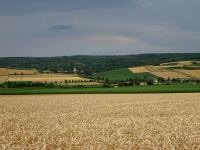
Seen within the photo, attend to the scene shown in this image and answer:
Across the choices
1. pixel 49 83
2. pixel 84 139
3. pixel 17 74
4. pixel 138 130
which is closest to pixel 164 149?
pixel 84 139

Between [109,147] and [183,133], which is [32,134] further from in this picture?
[183,133]

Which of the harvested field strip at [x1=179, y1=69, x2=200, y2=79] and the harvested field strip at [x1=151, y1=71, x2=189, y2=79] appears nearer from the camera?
the harvested field strip at [x1=151, y1=71, x2=189, y2=79]

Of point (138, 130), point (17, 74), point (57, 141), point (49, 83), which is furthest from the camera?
point (17, 74)

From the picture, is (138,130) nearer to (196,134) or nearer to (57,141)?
(196,134)

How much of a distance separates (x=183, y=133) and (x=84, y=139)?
3873 mm

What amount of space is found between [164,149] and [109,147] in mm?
1702

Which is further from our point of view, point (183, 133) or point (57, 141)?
point (183, 133)

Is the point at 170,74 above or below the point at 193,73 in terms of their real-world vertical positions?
below

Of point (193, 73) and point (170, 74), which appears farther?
point (193, 73)

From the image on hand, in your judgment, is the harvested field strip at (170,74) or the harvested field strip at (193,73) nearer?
the harvested field strip at (170,74)

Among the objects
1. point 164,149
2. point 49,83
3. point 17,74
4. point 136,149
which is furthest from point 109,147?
point 17,74

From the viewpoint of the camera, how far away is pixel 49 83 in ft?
315

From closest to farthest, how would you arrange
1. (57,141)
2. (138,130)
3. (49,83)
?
(57,141), (138,130), (49,83)

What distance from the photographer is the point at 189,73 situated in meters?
123
